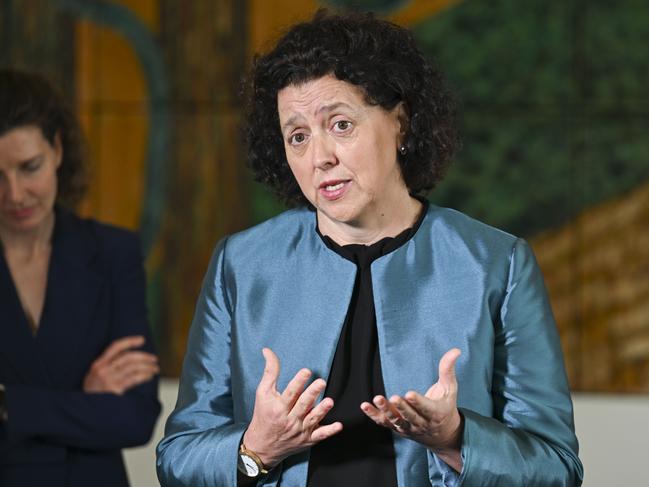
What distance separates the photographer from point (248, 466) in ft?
7.16

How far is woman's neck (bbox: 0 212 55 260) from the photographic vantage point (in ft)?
10.8

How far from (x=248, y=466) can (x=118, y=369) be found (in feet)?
3.61

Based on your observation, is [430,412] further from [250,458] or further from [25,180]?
[25,180]

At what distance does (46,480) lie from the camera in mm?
3088

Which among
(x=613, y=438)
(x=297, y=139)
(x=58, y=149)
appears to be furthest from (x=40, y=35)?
(x=297, y=139)

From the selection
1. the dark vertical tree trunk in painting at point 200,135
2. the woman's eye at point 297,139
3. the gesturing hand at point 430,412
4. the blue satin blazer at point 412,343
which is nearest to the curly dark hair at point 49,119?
the blue satin blazer at point 412,343

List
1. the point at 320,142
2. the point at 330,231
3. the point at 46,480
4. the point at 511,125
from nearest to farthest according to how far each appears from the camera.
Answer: the point at 320,142
the point at 330,231
the point at 46,480
the point at 511,125

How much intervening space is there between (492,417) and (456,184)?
Result: 366cm

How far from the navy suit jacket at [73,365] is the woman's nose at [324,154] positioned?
123 centimetres

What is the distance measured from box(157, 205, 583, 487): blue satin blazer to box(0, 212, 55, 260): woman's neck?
1.08 m

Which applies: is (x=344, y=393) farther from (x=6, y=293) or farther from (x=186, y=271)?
(x=186, y=271)

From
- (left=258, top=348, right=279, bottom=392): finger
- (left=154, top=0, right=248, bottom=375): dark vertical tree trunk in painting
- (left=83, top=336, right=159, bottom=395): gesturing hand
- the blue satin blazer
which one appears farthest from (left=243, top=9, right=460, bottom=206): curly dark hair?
(left=154, top=0, right=248, bottom=375): dark vertical tree trunk in painting

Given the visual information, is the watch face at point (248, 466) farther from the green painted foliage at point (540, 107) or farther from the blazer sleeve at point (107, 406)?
the green painted foliage at point (540, 107)

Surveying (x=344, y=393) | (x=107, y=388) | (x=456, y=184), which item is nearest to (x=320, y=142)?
(x=344, y=393)
